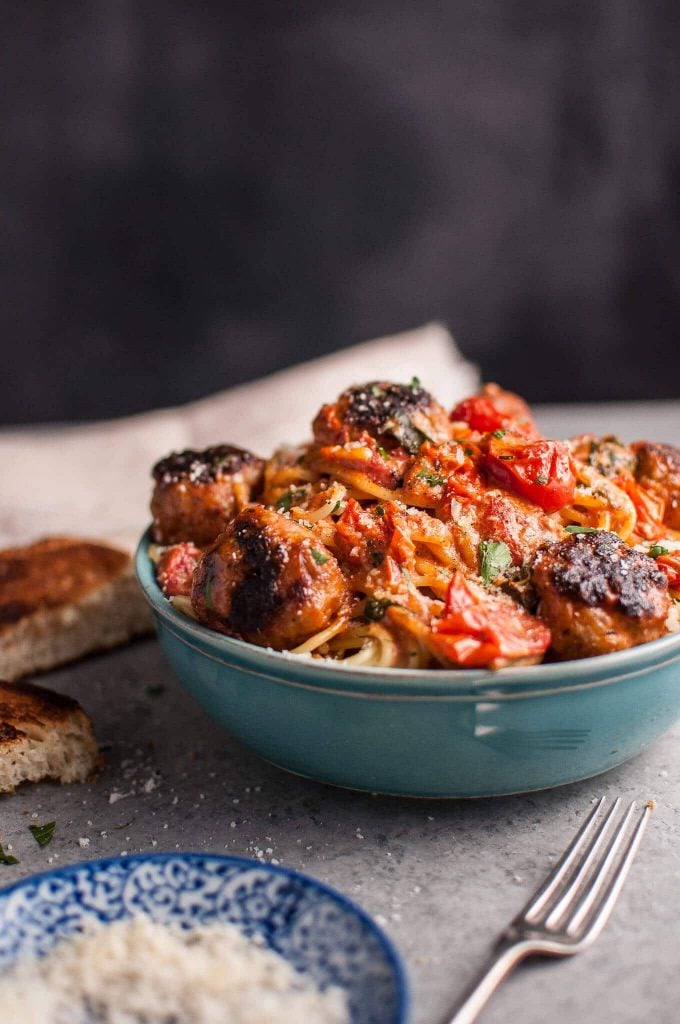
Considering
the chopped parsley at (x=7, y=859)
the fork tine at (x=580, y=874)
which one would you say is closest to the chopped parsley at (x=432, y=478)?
the fork tine at (x=580, y=874)

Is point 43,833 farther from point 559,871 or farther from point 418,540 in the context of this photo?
point 559,871

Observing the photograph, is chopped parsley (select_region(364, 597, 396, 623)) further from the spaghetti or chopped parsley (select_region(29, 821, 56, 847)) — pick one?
chopped parsley (select_region(29, 821, 56, 847))

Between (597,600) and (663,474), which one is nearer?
(597,600)

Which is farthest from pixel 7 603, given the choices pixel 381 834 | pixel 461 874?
pixel 461 874

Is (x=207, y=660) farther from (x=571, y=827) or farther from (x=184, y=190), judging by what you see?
(x=184, y=190)

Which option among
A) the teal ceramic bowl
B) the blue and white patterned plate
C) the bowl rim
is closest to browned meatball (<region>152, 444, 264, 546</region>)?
the teal ceramic bowl

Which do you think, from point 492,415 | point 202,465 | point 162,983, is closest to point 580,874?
point 162,983
